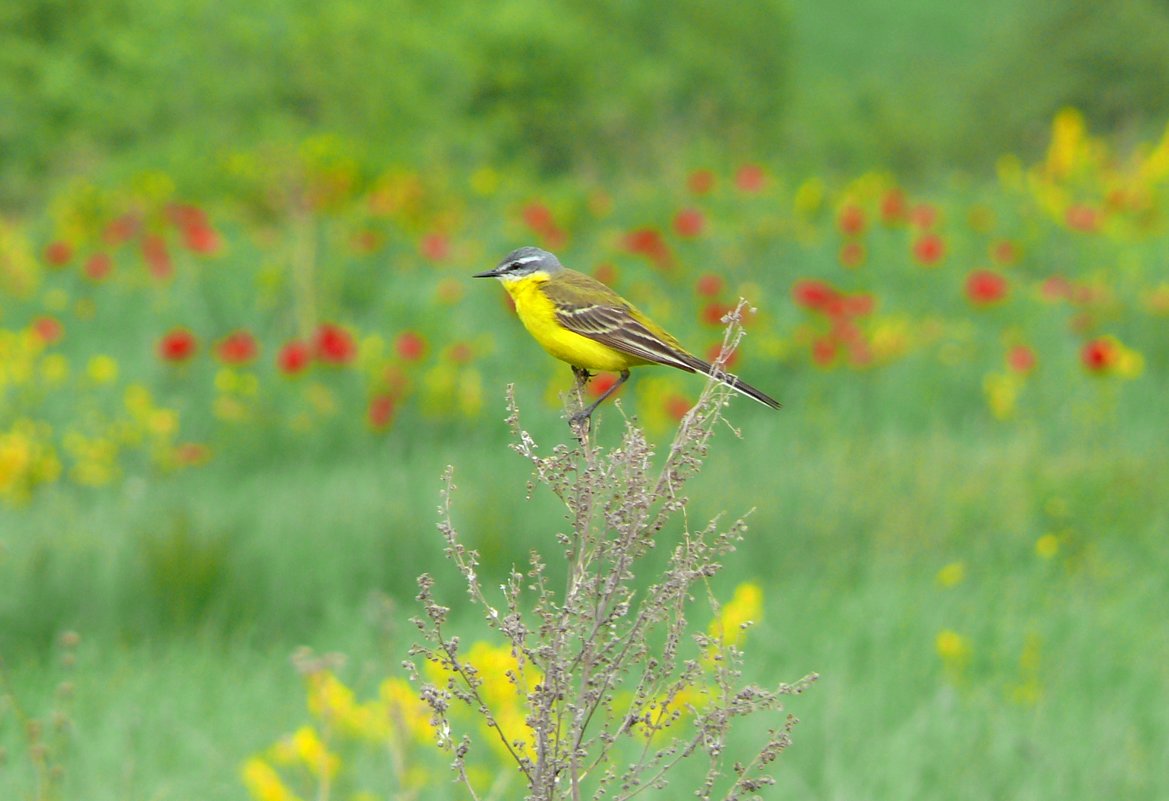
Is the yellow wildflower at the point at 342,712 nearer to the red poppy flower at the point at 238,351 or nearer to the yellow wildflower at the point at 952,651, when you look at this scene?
the yellow wildflower at the point at 952,651

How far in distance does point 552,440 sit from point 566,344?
4.26 meters

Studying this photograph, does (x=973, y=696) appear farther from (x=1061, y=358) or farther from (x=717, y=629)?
(x=1061, y=358)

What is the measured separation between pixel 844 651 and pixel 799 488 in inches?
60.0

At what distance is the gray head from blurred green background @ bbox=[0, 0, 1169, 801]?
2.83 feet

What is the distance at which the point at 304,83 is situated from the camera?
19.6 metres

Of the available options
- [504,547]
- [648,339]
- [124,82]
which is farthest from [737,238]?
[124,82]

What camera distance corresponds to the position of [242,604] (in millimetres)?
5957

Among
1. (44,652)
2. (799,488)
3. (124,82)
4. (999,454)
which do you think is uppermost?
(124,82)

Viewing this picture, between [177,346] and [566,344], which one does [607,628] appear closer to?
[566,344]

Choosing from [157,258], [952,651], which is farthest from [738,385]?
[157,258]

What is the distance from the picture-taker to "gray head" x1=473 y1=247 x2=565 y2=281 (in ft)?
11.6

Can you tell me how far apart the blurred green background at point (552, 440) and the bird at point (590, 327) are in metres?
0.69

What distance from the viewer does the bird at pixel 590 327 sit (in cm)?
326

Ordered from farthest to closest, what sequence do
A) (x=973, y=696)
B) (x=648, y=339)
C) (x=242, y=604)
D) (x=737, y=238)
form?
(x=737, y=238) → (x=242, y=604) → (x=973, y=696) → (x=648, y=339)
